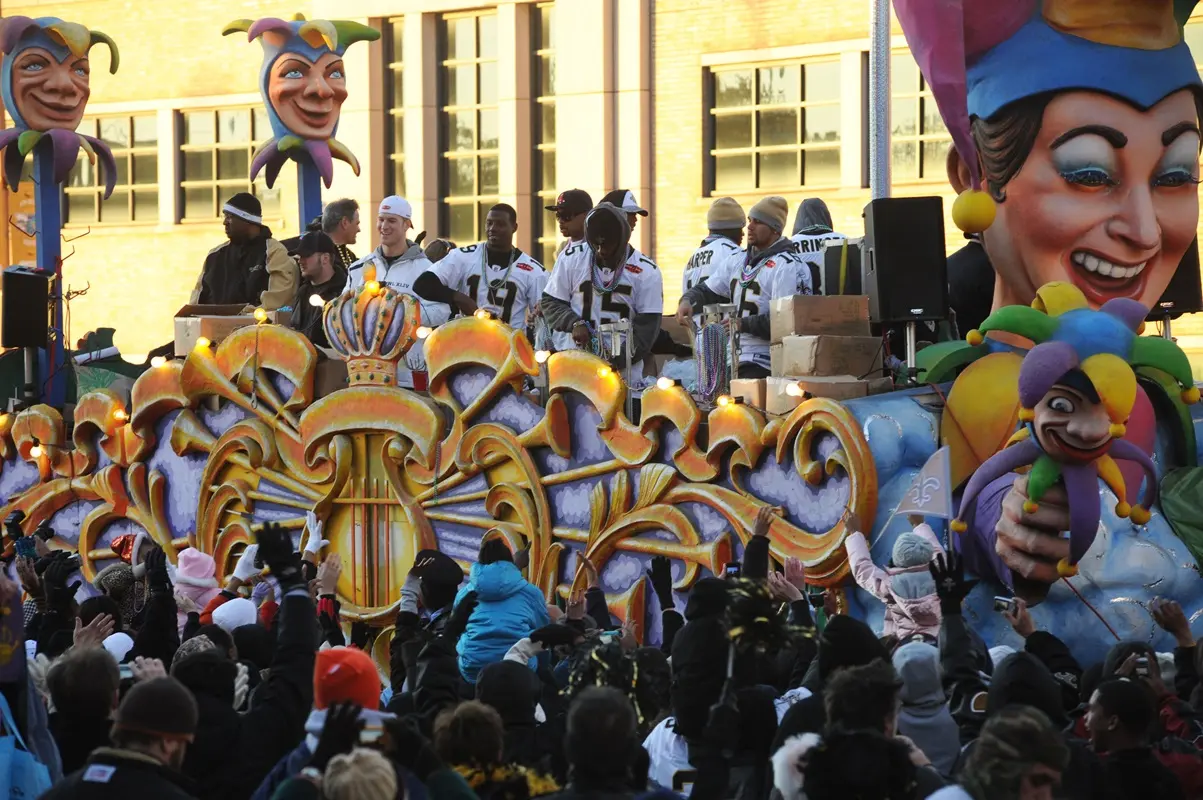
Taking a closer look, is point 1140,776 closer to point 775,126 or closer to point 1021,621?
point 1021,621

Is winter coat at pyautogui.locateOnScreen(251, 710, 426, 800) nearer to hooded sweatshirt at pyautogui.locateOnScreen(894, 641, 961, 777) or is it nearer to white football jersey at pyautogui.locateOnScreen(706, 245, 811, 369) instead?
hooded sweatshirt at pyautogui.locateOnScreen(894, 641, 961, 777)

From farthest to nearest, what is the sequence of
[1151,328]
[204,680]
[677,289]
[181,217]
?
[181,217] → [677,289] → [1151,328] → [204,680]

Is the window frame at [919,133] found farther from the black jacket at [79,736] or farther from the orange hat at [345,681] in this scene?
the orange hat at [345,681]

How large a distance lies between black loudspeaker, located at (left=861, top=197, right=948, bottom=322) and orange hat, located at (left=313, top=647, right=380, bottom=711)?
20.2 feet

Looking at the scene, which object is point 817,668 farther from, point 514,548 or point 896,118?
point 896,118

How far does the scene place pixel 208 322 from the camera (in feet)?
51.4

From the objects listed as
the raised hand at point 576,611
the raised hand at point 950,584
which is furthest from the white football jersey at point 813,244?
the raised hand at point 950,584

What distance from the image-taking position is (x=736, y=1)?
83.5ft

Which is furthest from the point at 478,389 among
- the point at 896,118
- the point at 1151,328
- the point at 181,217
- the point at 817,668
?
the point at 181,217

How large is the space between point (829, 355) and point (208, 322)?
5.06m

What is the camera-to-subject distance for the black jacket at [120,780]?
20.0ft

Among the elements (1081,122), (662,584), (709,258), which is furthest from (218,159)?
(662,584)

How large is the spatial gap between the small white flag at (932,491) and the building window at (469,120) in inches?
652

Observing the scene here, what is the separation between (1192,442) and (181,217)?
20.0 m
